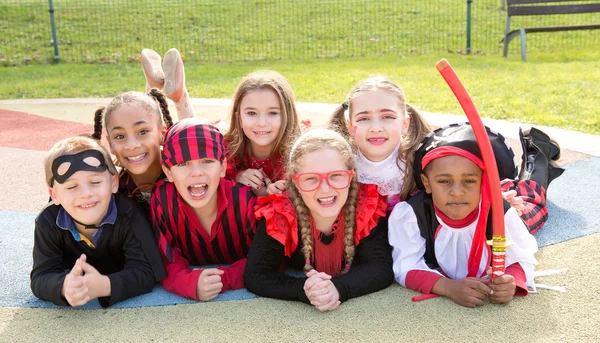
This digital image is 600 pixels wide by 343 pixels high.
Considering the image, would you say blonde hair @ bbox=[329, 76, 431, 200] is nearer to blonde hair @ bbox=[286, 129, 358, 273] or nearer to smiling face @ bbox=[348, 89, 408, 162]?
smiling face @ bbox=[348, 89, 408, 162]

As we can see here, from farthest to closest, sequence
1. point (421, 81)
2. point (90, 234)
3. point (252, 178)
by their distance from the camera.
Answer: point (421, 81) < point (252, 178) < point (90, 234)

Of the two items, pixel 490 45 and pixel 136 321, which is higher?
pixel 490 45

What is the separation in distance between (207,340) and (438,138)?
1.47 metres

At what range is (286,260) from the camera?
3.54 metres

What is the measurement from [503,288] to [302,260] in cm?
104

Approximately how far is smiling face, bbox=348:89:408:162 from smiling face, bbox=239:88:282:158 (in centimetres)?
57

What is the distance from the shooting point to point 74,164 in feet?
10.7

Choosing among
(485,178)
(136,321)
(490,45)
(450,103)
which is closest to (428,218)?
(485,178)

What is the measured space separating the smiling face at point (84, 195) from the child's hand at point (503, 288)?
198 cm

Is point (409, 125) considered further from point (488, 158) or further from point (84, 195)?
point (84, 195)

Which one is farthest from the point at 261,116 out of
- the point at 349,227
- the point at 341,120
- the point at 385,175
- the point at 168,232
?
the point at 349,227

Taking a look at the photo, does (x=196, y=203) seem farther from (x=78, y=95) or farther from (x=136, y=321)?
(x=78, y=95)

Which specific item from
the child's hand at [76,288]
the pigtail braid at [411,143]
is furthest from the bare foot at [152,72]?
the child's hand at [76,288]

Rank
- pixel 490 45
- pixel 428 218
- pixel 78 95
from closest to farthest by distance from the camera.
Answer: pixel 428 218 < pixel 78 95 < pixel 490 45
